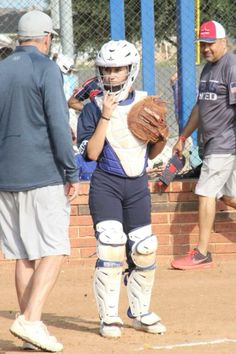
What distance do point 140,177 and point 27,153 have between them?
1004 millimetres

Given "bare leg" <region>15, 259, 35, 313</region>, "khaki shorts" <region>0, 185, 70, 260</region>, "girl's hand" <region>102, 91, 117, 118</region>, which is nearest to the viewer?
"khaki shorts" <region>0, 185, 70, 260</region>

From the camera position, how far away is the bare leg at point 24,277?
642 centimetres

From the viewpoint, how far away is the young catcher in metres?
6.69

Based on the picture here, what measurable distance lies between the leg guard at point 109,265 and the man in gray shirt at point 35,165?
1.42 ft

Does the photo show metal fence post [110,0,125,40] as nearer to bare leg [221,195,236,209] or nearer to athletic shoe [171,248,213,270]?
bare leg [221,195,236,209]

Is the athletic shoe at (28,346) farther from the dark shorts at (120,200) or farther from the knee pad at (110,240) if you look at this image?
the dark shorts at (120,200)

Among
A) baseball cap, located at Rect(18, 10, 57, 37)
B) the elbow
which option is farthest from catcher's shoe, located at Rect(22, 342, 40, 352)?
baseball cap, located at Rect(18, 10, 57, 37)

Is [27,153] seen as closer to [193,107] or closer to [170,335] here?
[170,335]

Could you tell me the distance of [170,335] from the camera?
6.81m

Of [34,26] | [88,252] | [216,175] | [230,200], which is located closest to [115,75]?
[34,26]

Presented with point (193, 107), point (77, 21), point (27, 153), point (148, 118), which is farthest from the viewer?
point (77, 21)

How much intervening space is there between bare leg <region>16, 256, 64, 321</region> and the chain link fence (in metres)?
4.25

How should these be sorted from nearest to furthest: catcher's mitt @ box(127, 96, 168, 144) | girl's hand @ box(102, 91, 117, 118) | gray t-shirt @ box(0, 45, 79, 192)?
gray t-shirt @ box(0, 45, 79, 192)
girl's hand @ box(102, 91, 117, 118)
catcher's mitt @ box(127, 96, 168, 144)

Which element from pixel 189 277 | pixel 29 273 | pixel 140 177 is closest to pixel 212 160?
pixel 189 277
